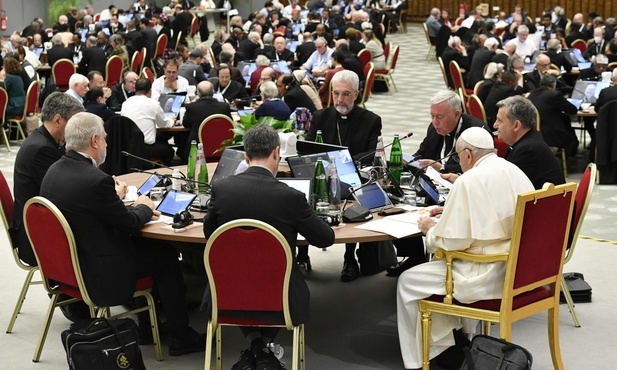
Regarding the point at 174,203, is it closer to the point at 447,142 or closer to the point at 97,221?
the point at 97,221

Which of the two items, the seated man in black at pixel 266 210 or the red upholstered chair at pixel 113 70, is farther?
the red upholstered chair at pixel 113 70

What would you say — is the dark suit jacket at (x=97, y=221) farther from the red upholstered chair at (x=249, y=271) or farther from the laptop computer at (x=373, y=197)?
the laptop computer at (x=373, y=197)

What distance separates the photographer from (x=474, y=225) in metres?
4.17

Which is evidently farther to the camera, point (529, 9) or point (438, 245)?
point (529, 9)

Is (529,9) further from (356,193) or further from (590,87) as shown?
(356,193)

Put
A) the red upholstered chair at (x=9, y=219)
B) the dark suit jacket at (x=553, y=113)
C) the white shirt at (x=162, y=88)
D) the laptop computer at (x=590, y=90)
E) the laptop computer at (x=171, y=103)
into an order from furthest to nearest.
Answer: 1. the white shirt at (x=162, y=88)
2. the laptop computer at (x=590, y=90)
3. the laptop computer at (x=171, y=103)
4. the dark suit jacket at (x=553, y=113)
5. the red upholstered chair at (x=9, y=219)

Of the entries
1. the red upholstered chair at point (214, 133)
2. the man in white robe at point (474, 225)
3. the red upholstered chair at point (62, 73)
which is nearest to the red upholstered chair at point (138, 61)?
the red upholstered chair at point (62, 73)

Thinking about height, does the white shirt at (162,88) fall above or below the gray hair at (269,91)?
below

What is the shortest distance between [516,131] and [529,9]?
19245 millimetres

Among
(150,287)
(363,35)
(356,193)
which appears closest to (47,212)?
(150,287)

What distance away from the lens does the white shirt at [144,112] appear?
27.2 feet

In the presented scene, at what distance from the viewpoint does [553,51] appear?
12680 mm

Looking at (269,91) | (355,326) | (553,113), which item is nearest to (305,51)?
(553,113)

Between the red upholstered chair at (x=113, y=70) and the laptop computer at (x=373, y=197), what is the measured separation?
8248 millimetres
